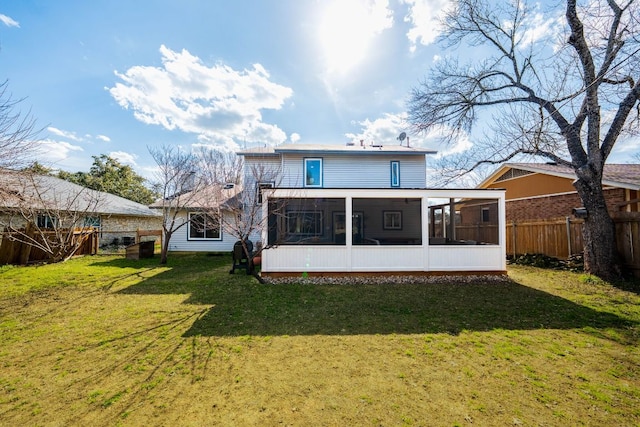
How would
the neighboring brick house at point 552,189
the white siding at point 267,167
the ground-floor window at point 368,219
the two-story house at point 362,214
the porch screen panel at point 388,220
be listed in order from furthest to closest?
the porch screen panel at point 388,220 → the ground-floor window at point 368,219 → the white siding at point 267,167 → the neighboring brick house at point 552,189 → the two-story house at point 362,214

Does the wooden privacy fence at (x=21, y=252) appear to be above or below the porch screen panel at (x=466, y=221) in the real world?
below

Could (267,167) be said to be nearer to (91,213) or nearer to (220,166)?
(220,166)

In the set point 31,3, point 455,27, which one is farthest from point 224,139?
point 455,27

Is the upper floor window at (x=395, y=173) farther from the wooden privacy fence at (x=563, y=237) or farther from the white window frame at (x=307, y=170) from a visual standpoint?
the wooden privacy fence at (x=563, y=237)

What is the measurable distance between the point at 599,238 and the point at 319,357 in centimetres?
975

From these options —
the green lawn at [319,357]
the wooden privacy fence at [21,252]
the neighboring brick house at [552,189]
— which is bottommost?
A: the green lawn at [319,357]

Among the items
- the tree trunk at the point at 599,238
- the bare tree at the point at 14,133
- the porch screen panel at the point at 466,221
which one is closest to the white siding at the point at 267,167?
the bare tree at the point at 14,133

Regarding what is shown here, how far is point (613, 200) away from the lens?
33.5ft

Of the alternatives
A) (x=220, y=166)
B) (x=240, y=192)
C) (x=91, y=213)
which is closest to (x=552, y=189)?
(x=240, y=192)

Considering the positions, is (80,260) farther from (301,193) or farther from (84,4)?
(301,193)

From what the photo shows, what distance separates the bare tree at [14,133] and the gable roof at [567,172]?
1737 cm

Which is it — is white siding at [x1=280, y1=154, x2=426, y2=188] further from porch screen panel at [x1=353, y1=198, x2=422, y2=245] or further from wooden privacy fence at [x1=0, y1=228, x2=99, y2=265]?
wooden privacy fence at [x1=0, y1=228, x2=99, y2=265]

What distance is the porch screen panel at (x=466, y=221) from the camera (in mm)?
11334

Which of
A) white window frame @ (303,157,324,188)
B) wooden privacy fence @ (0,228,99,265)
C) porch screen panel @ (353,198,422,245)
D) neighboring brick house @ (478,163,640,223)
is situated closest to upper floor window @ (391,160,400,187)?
porch screen panel @ (353,198,422,245)
